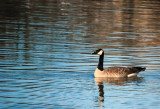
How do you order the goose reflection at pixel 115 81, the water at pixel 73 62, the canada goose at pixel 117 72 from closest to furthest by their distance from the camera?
the water at pixel 73 62
the goose reflection at pixel 115 81
the canada goose at pixel 117 72

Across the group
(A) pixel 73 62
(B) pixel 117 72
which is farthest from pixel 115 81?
(A) pixel 73 62

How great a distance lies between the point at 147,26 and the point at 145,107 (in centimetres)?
3227

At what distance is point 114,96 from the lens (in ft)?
64.3

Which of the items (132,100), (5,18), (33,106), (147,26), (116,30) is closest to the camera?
(33,106)

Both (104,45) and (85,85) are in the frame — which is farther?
(104,45)

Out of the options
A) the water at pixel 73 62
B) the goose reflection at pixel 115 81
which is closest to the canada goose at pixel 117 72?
the goose reflection at pixel 115 81

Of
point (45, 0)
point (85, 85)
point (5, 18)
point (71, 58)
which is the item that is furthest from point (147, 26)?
point (45, 0)

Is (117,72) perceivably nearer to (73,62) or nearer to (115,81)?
→ (115,81)

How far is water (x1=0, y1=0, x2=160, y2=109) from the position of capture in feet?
61.8

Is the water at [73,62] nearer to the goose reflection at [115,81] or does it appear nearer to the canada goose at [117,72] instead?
the goose reflection at [115,81]

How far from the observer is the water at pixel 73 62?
1883 centimetres

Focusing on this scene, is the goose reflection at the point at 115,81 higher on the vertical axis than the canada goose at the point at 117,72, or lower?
lower

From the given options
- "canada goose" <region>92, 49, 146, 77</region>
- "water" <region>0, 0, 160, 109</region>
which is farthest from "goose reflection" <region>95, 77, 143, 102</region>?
"canada goose" <region>92, 49, 146, 77</region>

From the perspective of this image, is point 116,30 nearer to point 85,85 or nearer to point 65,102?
point 85,85
